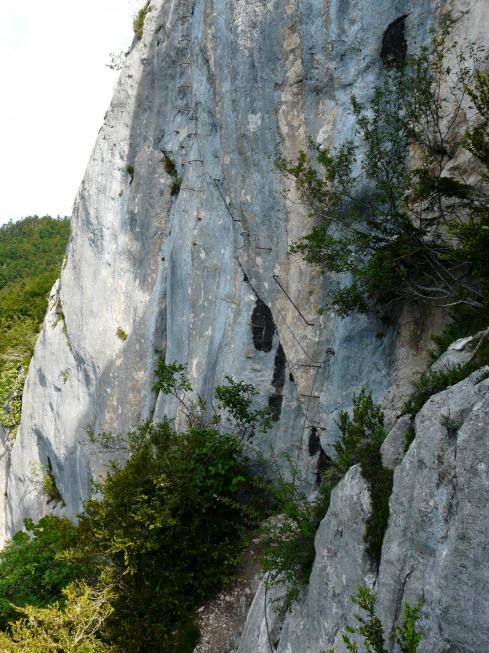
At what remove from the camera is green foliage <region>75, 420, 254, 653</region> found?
8.42 m

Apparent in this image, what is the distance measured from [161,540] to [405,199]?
6.53 metres

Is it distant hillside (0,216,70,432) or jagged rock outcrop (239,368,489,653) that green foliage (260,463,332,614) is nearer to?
jagged rock outcrop (239,368,489,653)

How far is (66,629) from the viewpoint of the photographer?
7.42m

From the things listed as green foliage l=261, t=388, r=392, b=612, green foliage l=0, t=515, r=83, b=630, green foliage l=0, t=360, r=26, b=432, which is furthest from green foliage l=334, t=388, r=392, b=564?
green foliage l=0, t=360, r=26, b=432

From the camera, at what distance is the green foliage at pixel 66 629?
7023mm

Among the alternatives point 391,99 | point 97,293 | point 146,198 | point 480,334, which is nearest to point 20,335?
point 97,293

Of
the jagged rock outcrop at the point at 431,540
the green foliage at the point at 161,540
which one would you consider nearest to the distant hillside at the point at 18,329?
the green foliage at the point at 161,540

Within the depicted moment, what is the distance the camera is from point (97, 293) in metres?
17.6

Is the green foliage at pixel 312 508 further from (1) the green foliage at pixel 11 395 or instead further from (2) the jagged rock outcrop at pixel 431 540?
(1) the green foliage at pixel 11 395

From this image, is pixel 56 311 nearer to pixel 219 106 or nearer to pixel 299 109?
pixel 219 106

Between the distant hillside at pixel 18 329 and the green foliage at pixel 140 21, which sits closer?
the green foliage at pixel 140 21

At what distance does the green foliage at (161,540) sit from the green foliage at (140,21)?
45.6 ft

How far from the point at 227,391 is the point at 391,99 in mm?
5753

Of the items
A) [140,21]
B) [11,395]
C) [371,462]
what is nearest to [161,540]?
[371,462]
